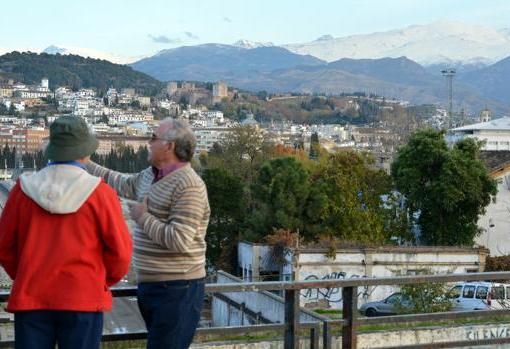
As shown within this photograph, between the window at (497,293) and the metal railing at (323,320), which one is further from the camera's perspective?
the window at (497,293)

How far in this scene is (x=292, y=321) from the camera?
5816 mm

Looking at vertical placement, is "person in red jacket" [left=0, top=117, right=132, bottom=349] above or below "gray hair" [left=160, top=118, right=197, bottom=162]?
below

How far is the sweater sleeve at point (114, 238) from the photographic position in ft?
13.8

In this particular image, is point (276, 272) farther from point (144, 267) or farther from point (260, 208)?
point (144, 267)

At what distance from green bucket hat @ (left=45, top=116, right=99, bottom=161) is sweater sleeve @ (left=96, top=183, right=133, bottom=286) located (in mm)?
229

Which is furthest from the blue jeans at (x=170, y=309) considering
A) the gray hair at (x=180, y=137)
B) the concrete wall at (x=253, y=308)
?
the concrete wall at (x=253, y=308)

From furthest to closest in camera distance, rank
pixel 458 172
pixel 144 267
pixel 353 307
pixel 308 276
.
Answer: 1. pixel 458 172
2. pixel 308 276
3. pixel 353 307
4. pixel 144 267

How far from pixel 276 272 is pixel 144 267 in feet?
81.9

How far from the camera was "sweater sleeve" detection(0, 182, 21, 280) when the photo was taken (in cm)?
420

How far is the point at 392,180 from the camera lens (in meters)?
38.0

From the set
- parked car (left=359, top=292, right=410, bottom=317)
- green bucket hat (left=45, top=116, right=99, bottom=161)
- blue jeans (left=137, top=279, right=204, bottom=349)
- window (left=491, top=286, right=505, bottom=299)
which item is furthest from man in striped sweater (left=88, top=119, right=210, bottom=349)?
window (left=491, top=286, right=505, bottom=299)

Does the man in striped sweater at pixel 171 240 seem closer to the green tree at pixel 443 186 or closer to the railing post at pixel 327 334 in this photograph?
the railing post at pixel 327 334

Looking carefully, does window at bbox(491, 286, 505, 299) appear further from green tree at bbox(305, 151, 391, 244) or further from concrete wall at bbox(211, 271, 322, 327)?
green tree at bbox(305, 151, 391, 244)

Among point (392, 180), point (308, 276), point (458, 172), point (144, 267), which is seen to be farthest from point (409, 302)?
point (392, 180)
